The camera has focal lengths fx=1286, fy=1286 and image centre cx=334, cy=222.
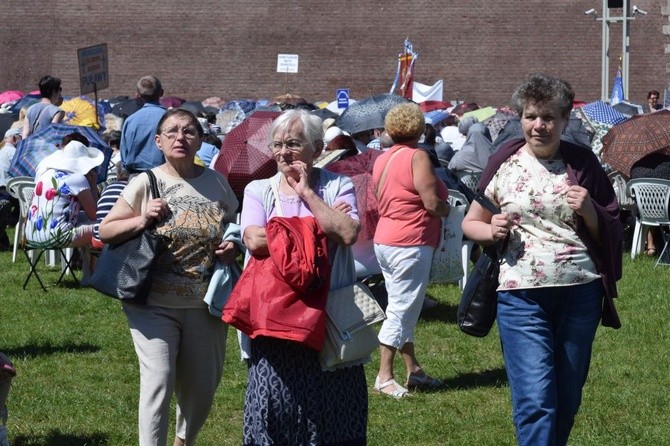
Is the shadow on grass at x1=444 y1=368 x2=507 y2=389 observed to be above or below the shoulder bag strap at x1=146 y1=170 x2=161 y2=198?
below

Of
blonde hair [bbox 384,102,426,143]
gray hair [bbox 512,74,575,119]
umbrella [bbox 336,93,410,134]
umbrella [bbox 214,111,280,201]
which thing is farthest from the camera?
umbrella [bbox 336,93,410,134]

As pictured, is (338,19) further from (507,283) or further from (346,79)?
(507,283)

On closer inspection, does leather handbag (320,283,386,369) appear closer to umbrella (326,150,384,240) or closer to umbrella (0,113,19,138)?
umbrella (326,150,384,240)

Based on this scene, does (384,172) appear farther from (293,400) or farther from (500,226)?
(293,400)

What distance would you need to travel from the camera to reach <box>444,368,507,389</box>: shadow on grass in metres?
8.17

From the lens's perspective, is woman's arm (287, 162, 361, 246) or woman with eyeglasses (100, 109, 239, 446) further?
woman with eyeglasses (100, 109, 239, 446)

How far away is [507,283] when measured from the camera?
504cm

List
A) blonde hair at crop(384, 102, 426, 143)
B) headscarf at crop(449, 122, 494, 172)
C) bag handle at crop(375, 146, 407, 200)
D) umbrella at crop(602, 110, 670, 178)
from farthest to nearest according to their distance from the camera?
headscarf at crop(449, 122, 494, 172) < umbrella at crop(602, 110, 670, 178) < bag handle at crop(375, 146, 407, 200) < blonde hair at crop(384, 102, 426, 143)

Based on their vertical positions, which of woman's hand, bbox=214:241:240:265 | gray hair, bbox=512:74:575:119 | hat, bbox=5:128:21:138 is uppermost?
gray hair, bbox=512:74:575:119

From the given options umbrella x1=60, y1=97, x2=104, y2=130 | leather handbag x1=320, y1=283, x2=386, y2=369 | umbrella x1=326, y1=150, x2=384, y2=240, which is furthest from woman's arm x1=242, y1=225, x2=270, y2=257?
umbrella x1=60, y1=97, x2=104, y2=130

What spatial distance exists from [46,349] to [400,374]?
2.61 meters

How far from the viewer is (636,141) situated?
534 inches

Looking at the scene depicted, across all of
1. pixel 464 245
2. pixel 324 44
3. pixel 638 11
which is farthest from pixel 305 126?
pixel 324 44

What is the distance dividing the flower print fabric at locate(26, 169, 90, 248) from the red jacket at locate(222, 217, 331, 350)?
251 inches
